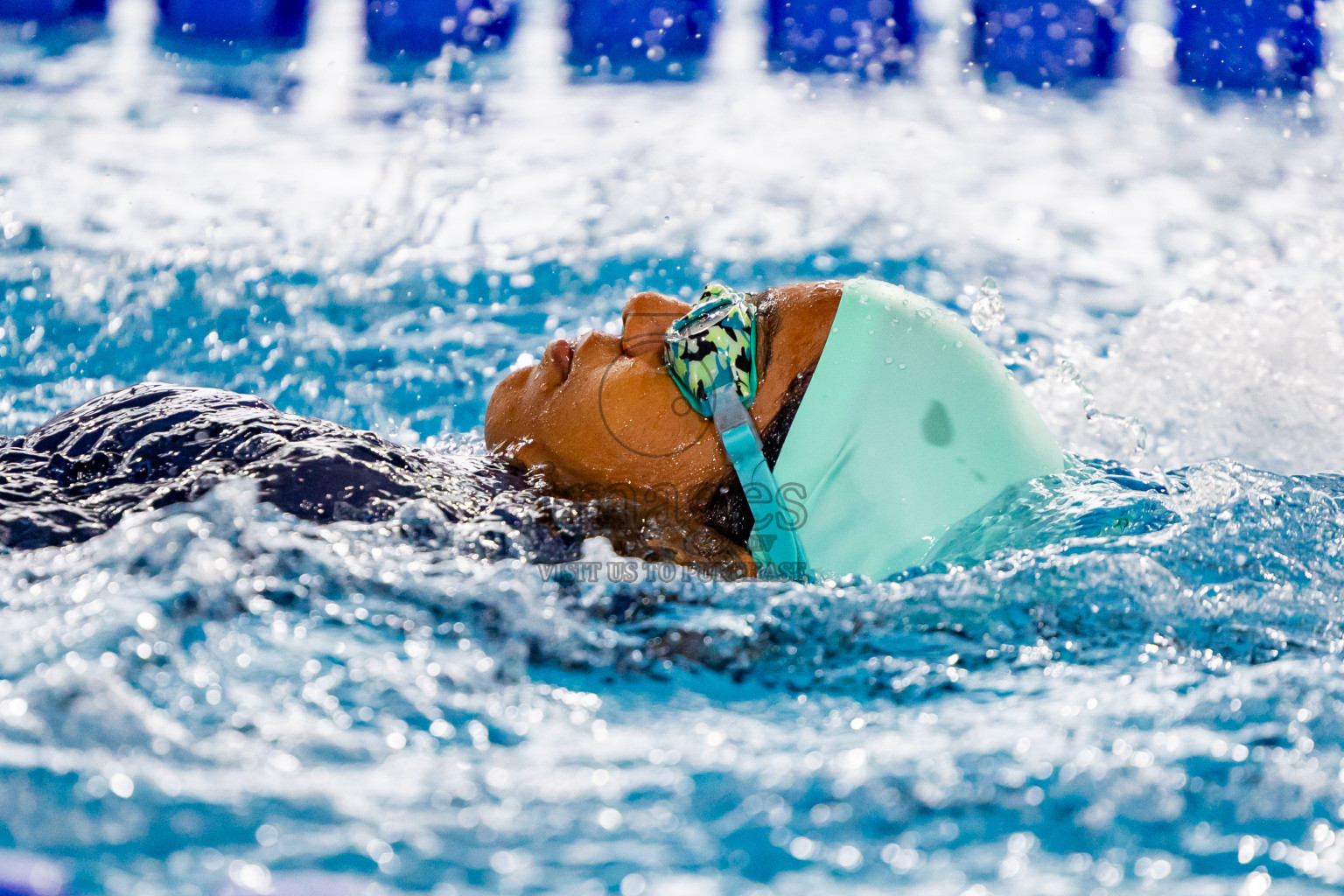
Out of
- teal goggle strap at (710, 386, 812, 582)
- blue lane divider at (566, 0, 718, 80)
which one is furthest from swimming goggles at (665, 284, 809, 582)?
blue lane divider at (566, 0, 718, 80)

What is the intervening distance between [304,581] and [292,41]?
8.28m

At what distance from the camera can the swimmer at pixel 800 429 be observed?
7.19 ft

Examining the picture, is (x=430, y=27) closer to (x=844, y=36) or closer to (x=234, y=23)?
(x=234, y=23)

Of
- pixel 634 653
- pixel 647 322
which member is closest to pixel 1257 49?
pixel 647 322

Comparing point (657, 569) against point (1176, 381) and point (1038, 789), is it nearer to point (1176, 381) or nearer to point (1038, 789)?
point (1038, 789)

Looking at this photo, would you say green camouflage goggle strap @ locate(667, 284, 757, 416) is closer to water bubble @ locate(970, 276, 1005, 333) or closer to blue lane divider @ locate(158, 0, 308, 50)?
water bubble @ locate(970, 276, 1005, 333)

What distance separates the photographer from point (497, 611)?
5.65ft

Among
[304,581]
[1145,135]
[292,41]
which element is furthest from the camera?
[292,41]

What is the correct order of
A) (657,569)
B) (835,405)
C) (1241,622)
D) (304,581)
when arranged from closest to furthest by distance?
(304,581) → (1241,622) → (657,569) → (835,405)

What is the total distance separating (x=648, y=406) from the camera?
2.33m

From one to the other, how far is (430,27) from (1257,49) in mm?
6667

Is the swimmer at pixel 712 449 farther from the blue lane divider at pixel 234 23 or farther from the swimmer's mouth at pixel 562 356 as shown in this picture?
the blue lane divider at pixel 234 23

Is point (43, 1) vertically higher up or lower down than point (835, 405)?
higher up

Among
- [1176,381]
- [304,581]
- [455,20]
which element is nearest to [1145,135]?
[1176,381]
